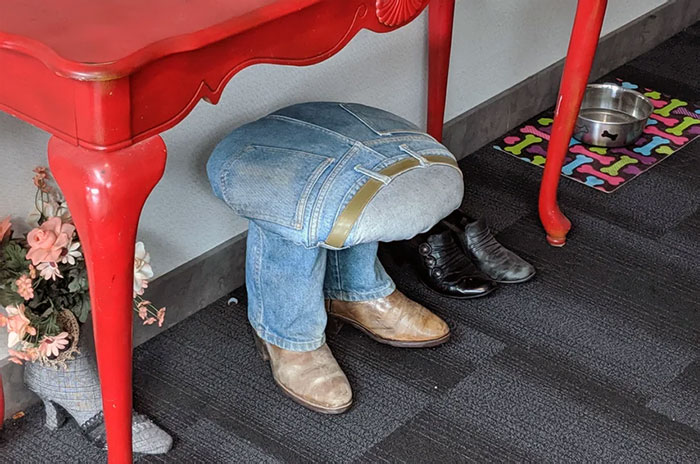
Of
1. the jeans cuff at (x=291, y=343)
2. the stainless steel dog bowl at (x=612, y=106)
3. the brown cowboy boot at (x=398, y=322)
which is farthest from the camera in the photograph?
the stainless steel dog bowl at (x=612, y=106)

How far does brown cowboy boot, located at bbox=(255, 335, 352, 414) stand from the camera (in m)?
1.64

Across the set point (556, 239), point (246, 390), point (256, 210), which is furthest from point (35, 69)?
point (556, 239)

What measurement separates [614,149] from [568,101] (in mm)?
603

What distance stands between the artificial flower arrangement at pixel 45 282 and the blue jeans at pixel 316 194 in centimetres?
21

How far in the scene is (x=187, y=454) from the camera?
155 cm

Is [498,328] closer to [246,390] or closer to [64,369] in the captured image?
[246,390]

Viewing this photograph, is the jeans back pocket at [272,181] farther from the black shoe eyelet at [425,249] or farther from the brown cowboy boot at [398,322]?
the black shoe eyelet at [425,249]

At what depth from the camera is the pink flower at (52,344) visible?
1.42 metres

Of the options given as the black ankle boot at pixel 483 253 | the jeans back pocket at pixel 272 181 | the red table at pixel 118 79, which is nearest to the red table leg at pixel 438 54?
the black ankle boot at pixel 483 253

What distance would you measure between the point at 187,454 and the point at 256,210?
0.41 m

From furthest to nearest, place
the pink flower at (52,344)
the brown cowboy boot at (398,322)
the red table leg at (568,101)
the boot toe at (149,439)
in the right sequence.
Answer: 1. the red table leg at (568,101)
2. the brown cowboy boot at (398,322)
3. the boot toe at (149,439)
4. the pink flower at (52,344)

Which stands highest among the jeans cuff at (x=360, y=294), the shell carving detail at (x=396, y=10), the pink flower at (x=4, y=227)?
the shell carving detail at (x=396, y=10)

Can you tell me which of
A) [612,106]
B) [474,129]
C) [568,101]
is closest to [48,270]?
[568,101]

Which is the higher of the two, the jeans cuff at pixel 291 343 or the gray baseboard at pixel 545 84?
the gray baseboard at pixel 545 84
